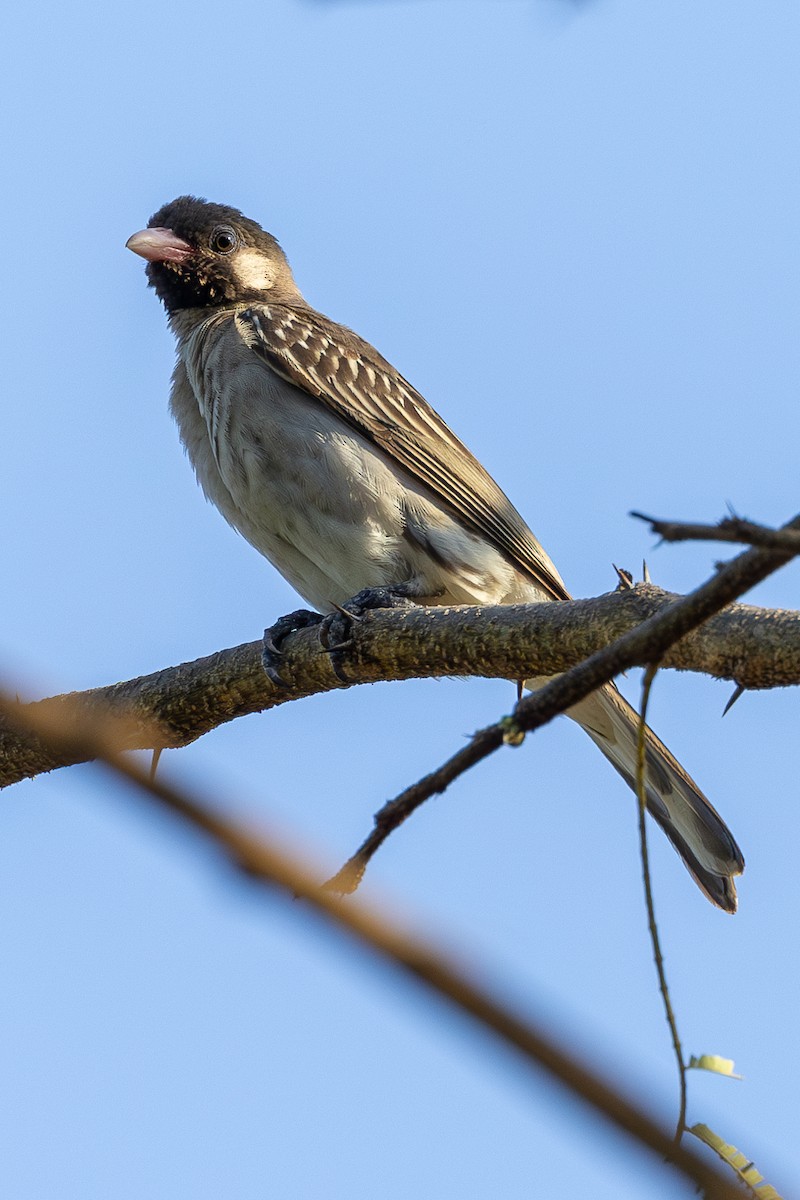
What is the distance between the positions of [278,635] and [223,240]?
3.59 m

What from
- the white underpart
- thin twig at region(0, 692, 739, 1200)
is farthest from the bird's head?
thin twig at region(0, 692, 739, 1200)

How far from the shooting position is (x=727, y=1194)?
2.69 ft

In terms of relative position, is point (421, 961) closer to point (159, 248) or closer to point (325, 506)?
point (325, 506)

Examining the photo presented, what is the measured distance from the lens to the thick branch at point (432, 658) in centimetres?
355

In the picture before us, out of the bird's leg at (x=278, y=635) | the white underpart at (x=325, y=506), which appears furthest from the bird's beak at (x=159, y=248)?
the bird's leg at (x=278, y=635)

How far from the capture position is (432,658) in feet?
14.4

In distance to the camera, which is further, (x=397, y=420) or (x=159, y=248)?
(x=159, y=248)

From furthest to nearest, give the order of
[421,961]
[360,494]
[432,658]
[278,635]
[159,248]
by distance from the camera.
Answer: [159,248], [360,494], [278,635], [432,658], [421,961]

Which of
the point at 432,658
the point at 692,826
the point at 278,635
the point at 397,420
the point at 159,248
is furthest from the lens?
the point at 159,248

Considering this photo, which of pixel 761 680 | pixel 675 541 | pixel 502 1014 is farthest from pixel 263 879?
pixel 761 680

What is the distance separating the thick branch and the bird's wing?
1.57 m

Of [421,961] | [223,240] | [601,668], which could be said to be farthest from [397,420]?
[421,961]

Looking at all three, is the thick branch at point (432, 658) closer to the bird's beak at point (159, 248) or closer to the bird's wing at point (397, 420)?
the bird's wing at point (397, 420)

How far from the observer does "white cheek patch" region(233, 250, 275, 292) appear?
26.4 feet
